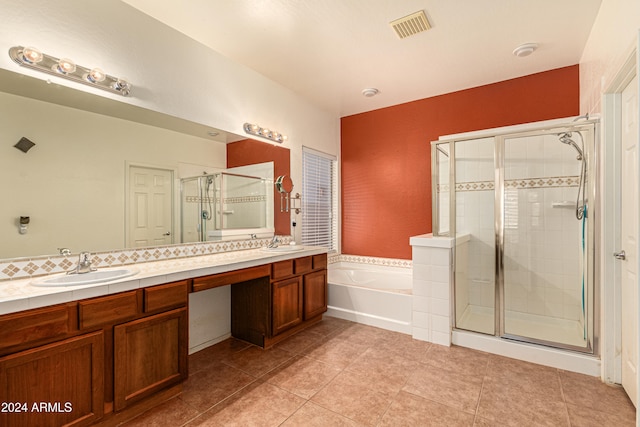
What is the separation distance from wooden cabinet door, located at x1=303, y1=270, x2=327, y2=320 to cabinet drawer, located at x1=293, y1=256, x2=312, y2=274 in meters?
0.07

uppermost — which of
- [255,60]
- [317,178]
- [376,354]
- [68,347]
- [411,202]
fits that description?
[255,60]

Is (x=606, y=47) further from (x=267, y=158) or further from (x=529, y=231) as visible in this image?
(x=267, y=158)

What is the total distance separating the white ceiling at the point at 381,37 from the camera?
2.19 meters

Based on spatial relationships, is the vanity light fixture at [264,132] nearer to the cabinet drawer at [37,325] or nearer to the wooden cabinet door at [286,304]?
the wooden cabinet door at [286,304]

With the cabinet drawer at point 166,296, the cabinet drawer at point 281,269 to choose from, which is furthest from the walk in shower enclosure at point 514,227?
Result: the cabinet drawer at point 166,296

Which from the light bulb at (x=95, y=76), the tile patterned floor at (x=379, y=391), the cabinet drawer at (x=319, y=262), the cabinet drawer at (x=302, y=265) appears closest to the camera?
the tile patterned floor at (x=379, y=391)

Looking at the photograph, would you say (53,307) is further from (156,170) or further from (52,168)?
(156,170)

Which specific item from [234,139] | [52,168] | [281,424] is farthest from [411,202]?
[52,168]

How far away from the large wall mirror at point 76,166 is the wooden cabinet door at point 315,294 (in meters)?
1.28

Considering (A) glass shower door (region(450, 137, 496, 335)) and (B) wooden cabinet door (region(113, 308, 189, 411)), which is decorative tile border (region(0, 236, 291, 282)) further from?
(A) glass shower door (region(450, 137, 496, 335))

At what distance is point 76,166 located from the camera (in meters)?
1.90

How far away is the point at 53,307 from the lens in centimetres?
137

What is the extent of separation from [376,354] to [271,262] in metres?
1.17

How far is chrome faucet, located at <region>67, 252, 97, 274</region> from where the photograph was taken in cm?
175
